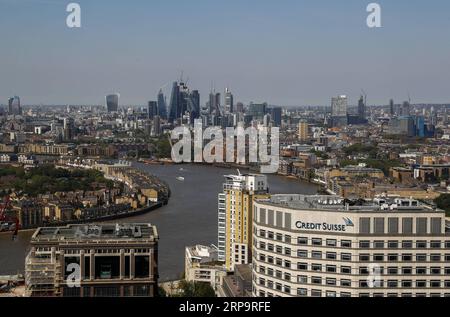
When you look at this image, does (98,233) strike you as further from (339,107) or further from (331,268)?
(339,107)

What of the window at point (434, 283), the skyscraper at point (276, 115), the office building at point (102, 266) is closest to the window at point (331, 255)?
the window at point (434, 283)

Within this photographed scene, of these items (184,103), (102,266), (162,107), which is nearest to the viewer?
(102,266)

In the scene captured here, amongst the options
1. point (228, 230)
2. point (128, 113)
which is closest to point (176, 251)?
point (228, 230)

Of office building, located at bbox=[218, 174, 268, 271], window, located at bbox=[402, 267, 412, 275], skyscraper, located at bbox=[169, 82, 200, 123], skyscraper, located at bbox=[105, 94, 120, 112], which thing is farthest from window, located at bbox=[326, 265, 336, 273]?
skyscraper, located at bbox=[169, 82, 200, 123]

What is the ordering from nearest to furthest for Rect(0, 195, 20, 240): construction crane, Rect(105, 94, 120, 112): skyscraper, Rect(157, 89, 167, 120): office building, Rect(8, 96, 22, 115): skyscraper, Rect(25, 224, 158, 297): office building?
Rect(25, 224, 158, 297): office building
Rect(0, 195, 20, 240): construction crane
Rect(8, 96, 22, 115): skyscraper
Rect(105, 94, 120, 112): skyscraper
Rect(157, 89, 167, 120): office building

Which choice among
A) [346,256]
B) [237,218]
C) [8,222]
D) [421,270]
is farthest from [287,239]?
[8,222]

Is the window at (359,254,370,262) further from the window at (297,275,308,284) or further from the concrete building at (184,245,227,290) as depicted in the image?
the concrete building at (184,245,227,290)
